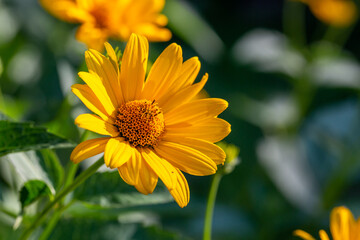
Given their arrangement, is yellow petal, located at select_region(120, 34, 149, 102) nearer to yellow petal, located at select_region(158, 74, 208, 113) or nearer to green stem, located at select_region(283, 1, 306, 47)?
yellow petal, located at select_region(158, 74, 208, 113)

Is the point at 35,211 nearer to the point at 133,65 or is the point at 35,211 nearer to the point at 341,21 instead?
the point at 133,65

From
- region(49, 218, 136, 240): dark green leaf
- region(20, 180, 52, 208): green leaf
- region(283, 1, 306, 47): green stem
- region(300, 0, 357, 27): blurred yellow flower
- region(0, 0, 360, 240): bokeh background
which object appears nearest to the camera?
region(20, 180, 52, 208): green leaf

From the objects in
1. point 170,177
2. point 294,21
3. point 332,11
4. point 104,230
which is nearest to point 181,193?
point 170,177

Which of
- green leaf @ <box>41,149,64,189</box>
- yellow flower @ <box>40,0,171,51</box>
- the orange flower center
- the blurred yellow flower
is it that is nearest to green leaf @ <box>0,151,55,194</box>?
green leaf @ <box>41,149,64,189</box>

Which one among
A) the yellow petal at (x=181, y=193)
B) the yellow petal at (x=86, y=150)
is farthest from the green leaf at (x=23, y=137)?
the yellow petal at (x=181, y=193)

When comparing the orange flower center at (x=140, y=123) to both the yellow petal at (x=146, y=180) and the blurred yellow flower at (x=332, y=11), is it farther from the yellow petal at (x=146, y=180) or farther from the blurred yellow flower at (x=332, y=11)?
the blurred yellow flower at (x=332, y=11)

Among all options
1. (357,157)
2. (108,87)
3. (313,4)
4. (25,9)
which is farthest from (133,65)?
(313,4)
